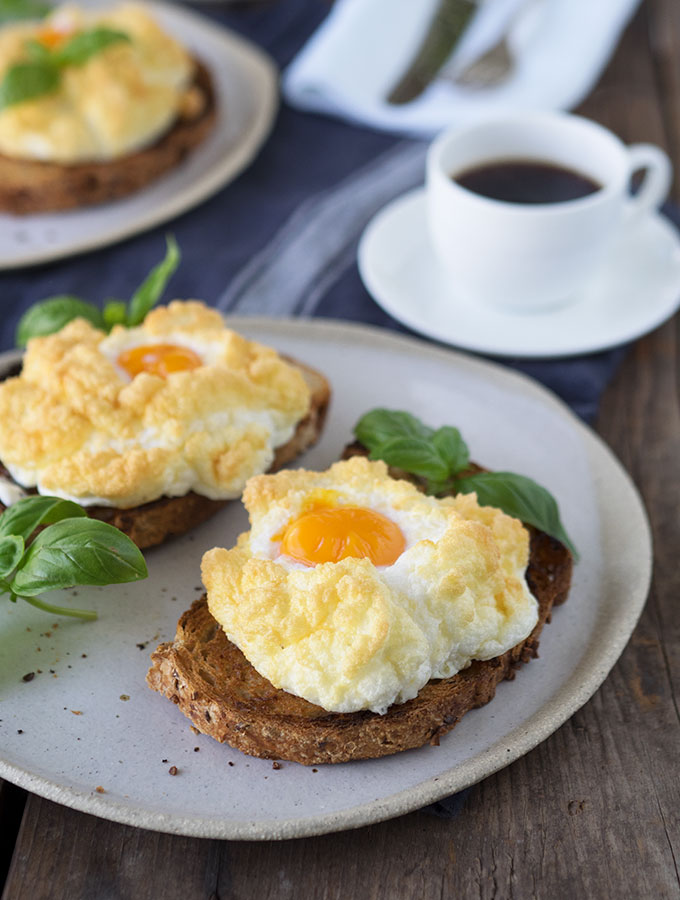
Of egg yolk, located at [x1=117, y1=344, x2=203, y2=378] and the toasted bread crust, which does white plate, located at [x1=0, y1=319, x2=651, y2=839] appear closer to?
egg yolk, located at [x1=117, y1=344, x2=203, y2=378]

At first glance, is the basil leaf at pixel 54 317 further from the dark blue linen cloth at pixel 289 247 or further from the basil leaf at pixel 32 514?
the basil leaf at pixel 32 514

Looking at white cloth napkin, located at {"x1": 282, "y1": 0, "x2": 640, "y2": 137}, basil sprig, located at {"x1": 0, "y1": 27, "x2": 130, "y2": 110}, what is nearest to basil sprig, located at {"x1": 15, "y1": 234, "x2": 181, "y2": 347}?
basil sprig, located at {"x1": 0, "y1": 27, "x2": 130, "y2": 110}

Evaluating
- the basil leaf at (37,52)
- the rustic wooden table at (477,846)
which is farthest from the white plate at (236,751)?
the basil leaf at (37,52)

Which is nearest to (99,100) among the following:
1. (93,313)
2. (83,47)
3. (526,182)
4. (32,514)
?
(83,47)

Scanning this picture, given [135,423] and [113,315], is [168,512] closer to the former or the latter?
[135,423]

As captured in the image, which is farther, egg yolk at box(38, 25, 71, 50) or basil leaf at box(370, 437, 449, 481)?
egg yolk at box(38, 25, 71, 50)

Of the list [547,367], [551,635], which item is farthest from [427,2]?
[551,635]
